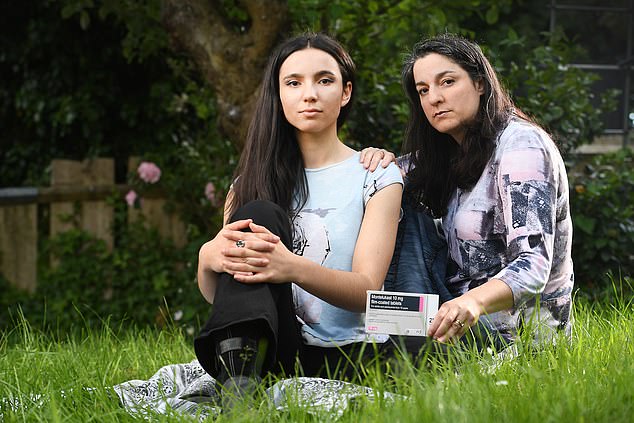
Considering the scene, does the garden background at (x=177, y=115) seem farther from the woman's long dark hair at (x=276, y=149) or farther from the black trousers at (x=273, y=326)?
the black trousers at (x=273, y=326)

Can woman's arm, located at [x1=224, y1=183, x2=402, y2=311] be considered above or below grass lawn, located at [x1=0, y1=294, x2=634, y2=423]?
above

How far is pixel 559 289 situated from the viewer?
8.75 feet

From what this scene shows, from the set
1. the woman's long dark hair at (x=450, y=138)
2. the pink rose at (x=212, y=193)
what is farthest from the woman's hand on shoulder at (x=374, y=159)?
the pink rose at (x=212, y=193)

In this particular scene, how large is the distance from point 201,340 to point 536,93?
2953 mm

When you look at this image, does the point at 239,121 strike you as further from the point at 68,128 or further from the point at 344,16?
the point at 68,128

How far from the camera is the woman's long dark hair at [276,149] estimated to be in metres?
2.76

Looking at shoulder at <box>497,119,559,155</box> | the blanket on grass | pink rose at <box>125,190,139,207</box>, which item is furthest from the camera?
pink rose at <box>125,190,139,207</box>

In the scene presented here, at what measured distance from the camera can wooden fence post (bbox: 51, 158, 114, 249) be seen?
593cm

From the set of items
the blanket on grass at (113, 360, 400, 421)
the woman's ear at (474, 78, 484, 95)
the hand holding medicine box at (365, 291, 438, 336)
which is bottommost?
the blanket on grass at (113, 360, 400, 421)

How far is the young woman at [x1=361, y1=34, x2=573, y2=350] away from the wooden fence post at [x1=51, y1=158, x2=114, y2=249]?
3503mm

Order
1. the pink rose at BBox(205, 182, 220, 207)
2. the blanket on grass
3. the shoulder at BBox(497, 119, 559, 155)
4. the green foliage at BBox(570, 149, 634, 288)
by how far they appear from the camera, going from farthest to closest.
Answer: the pink rose at BBox(205, 182, 220, 207) < the green foliage at BBox(570, 149, 634, 288) < the shoulder at BBox(497, 119, 559, 155) < the blanket on grass

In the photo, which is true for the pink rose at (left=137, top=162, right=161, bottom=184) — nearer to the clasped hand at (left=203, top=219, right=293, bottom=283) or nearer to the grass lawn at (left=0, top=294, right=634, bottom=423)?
the grass lawn at (left=0, top=294, right=634, bottom=423)

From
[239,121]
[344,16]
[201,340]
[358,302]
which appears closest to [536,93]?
[344,16]

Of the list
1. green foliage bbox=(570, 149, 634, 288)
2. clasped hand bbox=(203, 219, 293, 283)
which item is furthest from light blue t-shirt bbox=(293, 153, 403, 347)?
green foliage bbox=(570, 149, 634, 288)
